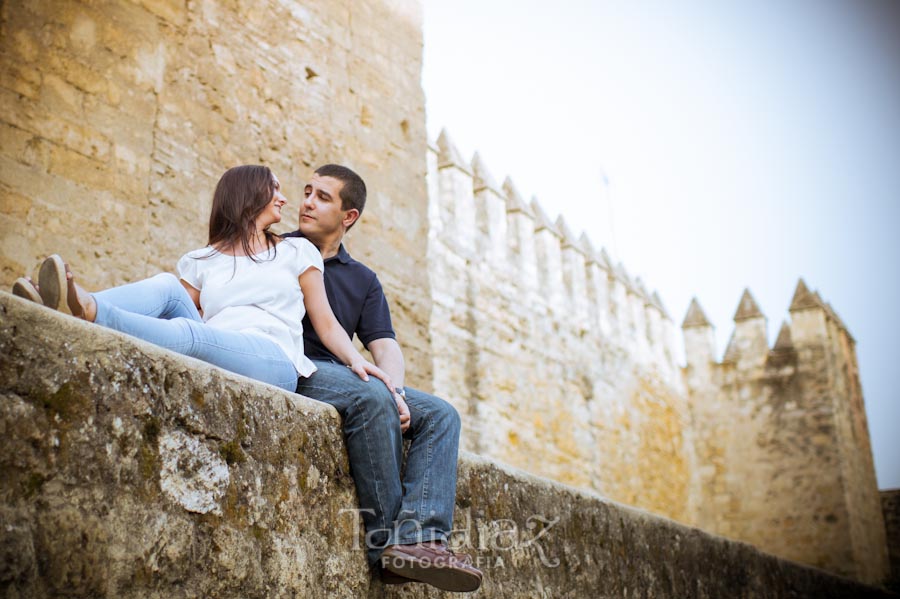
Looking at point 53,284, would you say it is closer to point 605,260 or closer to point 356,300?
point 356,300

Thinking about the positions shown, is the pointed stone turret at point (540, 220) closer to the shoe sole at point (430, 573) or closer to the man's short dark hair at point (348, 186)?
the man's short dark hair at point (348, 186)

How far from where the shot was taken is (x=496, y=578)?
272cm

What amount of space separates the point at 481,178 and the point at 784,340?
24.9ft

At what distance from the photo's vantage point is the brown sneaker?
2145 mm

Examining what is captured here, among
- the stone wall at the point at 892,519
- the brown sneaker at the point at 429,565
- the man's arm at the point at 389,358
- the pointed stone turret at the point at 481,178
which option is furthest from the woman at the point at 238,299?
the stone wall at the point at 892,519

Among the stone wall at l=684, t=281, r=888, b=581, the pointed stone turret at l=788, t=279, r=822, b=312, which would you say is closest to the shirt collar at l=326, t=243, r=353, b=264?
the stone wall at l=684, t=281, r=888, b=581

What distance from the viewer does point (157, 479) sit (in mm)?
1709

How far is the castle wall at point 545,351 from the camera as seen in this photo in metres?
11.3

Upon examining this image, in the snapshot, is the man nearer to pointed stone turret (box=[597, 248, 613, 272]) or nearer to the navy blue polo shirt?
the navy blue polo shirt

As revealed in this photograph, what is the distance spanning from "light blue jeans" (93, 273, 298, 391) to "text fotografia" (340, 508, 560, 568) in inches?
20.3

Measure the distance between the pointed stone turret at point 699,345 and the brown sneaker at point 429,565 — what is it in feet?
53.0

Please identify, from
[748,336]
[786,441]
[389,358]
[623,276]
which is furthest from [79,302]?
[748,336]

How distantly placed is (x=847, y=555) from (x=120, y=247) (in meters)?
14.6

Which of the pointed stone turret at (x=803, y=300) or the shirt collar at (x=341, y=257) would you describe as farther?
the pointed stone turret at (x=803, y=300)
